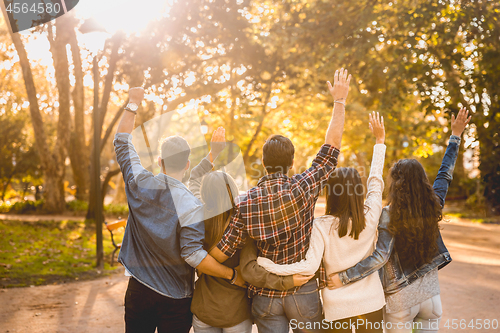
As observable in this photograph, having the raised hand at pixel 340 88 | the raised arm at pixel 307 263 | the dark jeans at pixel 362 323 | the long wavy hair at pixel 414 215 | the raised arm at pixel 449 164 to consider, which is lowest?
the dark jeans at pixel 362 323

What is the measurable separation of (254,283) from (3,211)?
19.6 meters

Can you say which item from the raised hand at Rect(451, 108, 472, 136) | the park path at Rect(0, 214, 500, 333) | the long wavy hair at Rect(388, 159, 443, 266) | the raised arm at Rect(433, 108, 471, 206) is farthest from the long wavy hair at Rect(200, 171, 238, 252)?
the park path at Rect(0, 214, 500, 333)

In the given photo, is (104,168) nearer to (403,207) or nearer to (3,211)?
(3,211)

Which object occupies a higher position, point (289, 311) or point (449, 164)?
point (449, 164)

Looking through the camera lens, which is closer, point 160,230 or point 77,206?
point 160,230

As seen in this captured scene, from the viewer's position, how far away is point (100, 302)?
5.70 m

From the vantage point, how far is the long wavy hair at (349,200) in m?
2.39

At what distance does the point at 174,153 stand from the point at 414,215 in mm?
1587

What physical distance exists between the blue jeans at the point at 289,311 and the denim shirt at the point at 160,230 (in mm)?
469

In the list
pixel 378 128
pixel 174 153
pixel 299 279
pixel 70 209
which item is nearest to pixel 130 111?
pixel 174 153

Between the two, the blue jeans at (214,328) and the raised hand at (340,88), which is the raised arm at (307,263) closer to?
the blue jeans at (214,328)

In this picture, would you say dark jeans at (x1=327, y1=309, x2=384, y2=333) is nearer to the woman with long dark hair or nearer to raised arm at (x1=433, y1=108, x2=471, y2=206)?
the woman with long dark hair

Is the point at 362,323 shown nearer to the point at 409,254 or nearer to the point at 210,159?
the point at 409,254

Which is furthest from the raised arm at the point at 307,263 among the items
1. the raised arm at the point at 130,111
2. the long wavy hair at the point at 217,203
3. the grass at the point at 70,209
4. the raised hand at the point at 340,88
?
the grass at the point at 70,209
